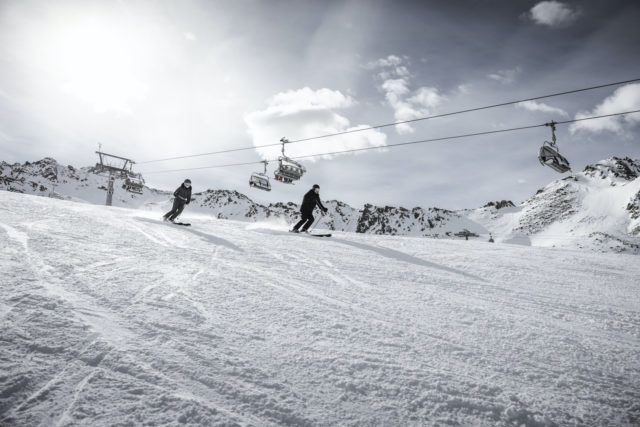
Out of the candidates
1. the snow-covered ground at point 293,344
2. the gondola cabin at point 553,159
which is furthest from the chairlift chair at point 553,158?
the snow-covered ground at point 293,344

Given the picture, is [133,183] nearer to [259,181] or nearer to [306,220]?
[259,181]

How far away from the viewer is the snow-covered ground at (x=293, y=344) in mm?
2039

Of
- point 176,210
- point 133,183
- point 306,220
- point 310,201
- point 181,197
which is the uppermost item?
point 133,183

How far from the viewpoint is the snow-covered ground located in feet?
6.69

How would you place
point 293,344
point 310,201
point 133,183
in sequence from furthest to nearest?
point 133,183 < point 310,201 < point 293,344

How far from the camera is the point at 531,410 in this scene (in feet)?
7.22

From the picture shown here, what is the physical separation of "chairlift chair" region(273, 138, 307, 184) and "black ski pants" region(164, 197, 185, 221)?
9058 millimetres

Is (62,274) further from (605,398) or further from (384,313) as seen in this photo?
(605,398)

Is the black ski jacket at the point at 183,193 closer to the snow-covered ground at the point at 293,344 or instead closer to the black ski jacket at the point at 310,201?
the black ski jacket at the point at 310,201

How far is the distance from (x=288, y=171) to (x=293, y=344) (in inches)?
712

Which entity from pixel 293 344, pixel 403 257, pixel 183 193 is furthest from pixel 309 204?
pixel 293 344

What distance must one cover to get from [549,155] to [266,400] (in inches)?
576

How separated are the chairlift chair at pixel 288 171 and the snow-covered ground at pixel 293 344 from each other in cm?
1501

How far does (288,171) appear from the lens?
20.3m
